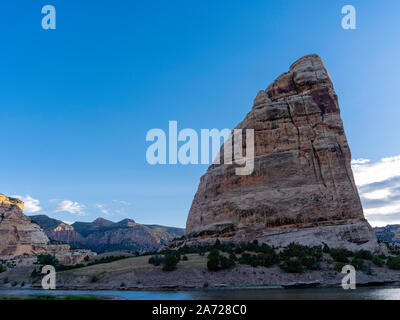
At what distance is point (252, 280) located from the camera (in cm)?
3516

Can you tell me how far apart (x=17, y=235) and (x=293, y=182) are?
8562 centimetres

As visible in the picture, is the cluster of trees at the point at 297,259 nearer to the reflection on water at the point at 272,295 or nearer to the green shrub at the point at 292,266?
the green shrub at the point at 292,266

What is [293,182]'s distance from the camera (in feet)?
186

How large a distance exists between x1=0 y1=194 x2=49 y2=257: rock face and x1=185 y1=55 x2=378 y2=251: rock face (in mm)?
57829

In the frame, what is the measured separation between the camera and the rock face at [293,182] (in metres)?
51.5

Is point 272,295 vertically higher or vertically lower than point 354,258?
lower

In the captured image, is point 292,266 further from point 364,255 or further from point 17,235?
point 17,235

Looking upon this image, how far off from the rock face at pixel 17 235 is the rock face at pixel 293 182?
57.8m

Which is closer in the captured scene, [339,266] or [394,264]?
[339,266]

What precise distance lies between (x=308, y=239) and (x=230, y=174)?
21103 mm

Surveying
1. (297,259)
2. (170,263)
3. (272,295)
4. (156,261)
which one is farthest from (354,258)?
(156,261)

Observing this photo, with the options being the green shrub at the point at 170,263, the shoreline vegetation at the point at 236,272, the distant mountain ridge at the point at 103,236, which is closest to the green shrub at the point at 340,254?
the shoreline vegetation at the point at 236,272

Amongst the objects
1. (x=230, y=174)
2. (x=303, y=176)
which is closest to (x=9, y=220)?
(x=230, y=174)
